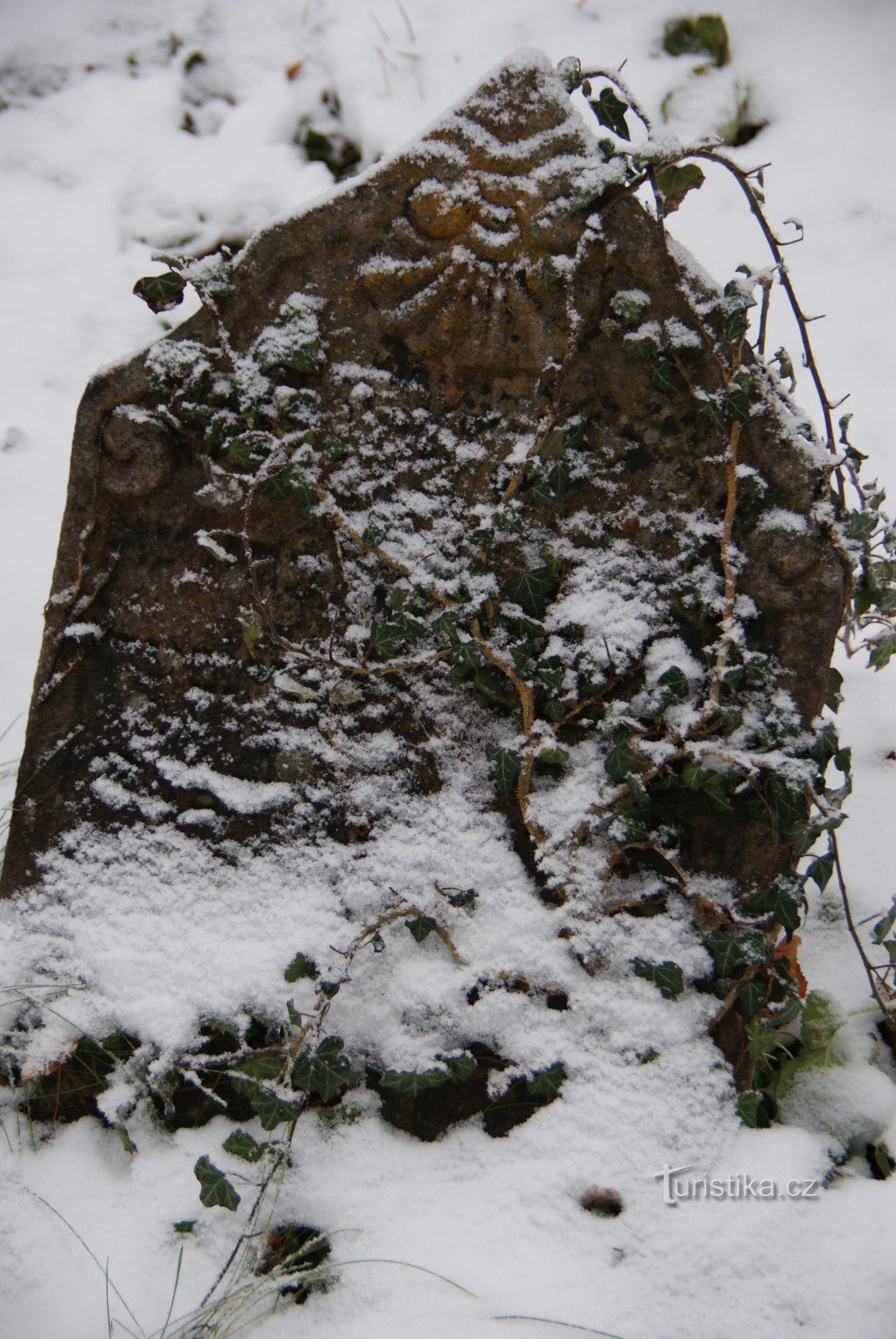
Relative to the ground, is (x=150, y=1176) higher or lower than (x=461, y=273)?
lower

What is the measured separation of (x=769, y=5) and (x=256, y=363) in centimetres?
224

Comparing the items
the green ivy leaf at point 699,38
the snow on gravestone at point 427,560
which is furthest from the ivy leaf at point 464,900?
the green ivy leaf at point 699,38

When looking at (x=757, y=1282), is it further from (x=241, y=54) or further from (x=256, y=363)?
(x=241, y=54)

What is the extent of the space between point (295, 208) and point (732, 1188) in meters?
1.54

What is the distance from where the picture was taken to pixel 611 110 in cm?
138

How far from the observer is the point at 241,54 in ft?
9.00

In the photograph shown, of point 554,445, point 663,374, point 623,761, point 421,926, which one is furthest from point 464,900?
point 663,374

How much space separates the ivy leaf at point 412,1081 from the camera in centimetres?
129

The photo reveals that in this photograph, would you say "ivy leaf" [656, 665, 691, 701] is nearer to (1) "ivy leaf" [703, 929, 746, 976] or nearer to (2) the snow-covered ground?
(1) "ivy leaf" [703, 929, 746, 976]

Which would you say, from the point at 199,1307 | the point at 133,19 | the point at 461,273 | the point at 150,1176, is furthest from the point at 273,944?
the point at 133,19

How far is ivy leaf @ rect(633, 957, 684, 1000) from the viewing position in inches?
52.2

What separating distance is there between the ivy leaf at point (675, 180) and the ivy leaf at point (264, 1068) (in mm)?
1346

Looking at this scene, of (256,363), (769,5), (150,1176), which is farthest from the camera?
(769,5)

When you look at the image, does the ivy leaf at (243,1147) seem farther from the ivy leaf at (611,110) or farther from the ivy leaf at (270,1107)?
the ivy leaf at (611,110)
